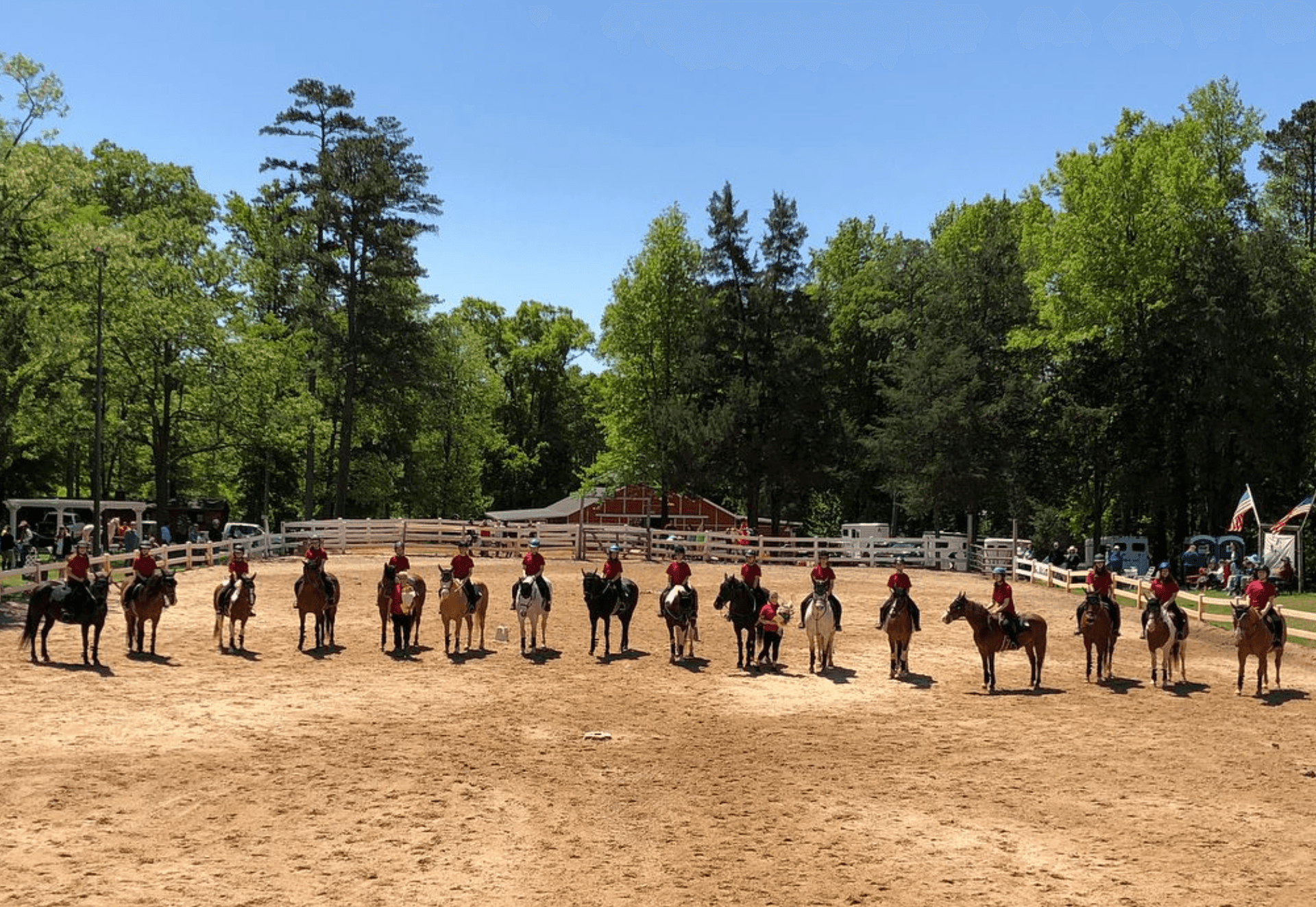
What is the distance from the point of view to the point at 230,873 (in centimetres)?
1001

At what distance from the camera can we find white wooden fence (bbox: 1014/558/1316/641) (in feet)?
88.1

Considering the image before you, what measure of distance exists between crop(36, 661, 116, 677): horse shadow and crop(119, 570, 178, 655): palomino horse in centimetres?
120

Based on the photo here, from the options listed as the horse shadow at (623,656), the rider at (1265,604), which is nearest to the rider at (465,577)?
the horse shadow at (623,656)

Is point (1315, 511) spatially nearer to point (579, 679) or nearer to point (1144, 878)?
point (579, 679)

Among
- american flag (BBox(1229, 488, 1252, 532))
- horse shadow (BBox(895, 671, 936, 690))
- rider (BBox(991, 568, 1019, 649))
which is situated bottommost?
horse shadow (BBox(895, 671, 936, 690))

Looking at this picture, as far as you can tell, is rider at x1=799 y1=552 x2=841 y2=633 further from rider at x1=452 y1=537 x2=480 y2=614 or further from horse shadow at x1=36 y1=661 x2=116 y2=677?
horse shadow at x1=36 y1=661 x2=116 y2=677

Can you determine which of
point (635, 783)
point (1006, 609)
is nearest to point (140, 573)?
point (635, 783)

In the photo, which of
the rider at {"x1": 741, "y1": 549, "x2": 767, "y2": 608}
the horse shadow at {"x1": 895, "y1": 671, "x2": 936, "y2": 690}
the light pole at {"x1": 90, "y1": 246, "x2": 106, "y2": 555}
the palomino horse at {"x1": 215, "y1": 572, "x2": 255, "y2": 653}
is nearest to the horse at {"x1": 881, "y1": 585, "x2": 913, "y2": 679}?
the horse shadow at {"x1": 895, "y1": 671, "x2": 936, "y2": 690}

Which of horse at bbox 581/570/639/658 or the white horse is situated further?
horse at bbox 581/570/639/658

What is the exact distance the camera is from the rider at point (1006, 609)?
1936cm

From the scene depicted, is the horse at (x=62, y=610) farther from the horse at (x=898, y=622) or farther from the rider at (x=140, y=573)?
the horse at (x=898, y=622)

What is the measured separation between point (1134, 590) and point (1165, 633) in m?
16.3

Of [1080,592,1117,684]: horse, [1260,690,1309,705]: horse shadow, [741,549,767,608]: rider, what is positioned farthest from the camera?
[741,549,767,608]: rider

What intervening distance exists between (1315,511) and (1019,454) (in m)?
12.5
